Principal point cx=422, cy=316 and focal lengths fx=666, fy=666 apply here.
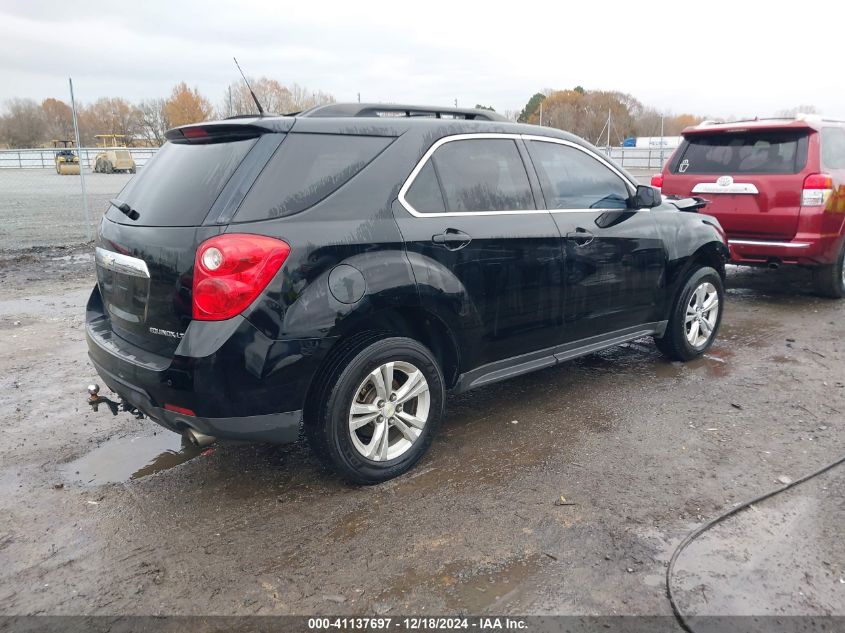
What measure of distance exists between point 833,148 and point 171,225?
701 centimetres

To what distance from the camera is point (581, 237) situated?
423 cm

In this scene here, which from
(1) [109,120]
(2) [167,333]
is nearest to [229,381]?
(2) [167,333]

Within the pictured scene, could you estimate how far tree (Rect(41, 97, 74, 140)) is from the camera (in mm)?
60000

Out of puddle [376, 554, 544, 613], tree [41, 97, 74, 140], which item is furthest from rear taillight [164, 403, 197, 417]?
tree [41, 97, 74, 140]

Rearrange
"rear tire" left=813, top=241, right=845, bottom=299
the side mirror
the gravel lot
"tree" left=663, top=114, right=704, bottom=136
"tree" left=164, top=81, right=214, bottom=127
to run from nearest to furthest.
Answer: the side mirror
"rear tire" left=813, top=241, right=845, bottom=299
the gravel lot
"tree" left=164, top=81, right=214, bottom=127
"tree" left=663, top=114, right=704, bottom=136

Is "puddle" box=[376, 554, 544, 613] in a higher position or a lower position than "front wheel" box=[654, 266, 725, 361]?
lower

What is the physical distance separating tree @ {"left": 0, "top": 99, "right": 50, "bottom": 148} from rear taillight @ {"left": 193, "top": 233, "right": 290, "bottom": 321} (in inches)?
2531

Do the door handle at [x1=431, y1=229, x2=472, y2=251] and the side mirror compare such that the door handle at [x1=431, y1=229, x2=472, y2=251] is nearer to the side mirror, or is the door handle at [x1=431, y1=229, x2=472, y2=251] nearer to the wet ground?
the wet ground

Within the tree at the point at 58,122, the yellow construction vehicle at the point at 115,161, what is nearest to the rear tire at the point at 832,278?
the yellow construction vehicle at the point at 115,161

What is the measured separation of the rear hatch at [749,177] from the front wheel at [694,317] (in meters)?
1.94

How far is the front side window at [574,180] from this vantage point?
13.7 ft

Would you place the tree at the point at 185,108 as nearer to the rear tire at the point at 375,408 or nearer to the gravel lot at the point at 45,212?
the gravel lot at the point at 45,212

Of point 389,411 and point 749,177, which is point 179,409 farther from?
point 749,177

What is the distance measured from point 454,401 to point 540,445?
932mm
